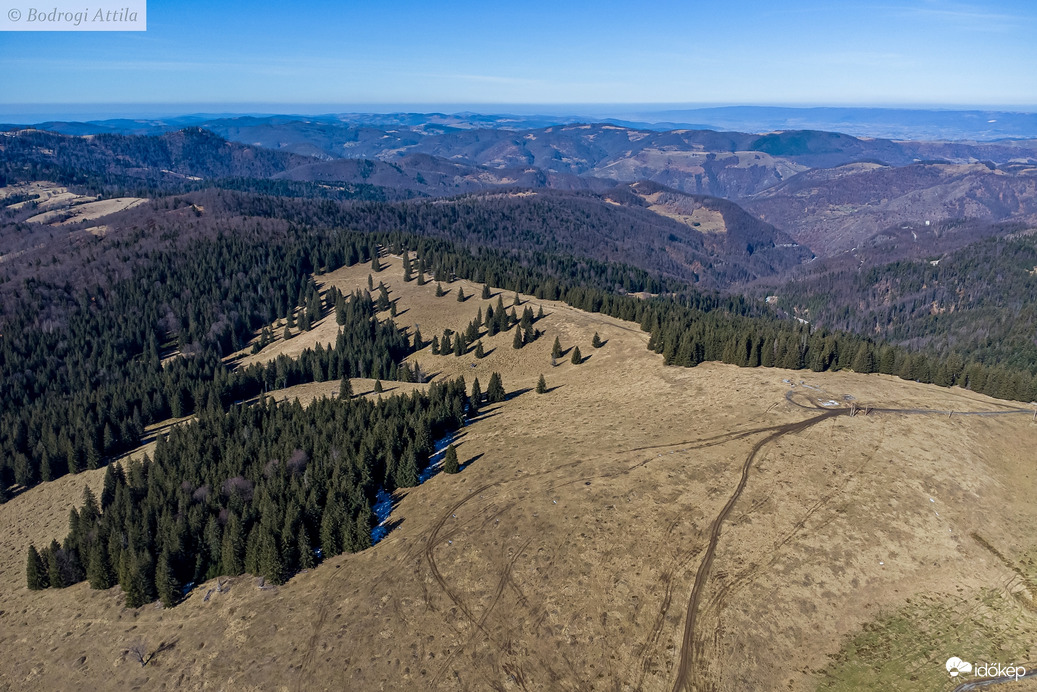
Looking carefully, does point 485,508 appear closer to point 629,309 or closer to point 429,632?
point 429,632

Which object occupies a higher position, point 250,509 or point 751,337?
point 751,337

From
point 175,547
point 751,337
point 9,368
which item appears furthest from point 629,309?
point 9,368

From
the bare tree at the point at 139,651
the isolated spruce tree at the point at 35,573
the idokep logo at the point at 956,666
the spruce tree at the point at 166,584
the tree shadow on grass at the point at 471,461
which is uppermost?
the idokep logo at the point at 956,666

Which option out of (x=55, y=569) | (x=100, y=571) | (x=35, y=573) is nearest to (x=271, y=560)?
(x=100, y=571)

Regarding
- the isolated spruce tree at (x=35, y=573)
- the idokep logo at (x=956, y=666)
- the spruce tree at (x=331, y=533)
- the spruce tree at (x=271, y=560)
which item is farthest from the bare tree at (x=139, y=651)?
the idokep logo at (x=956, y=666)

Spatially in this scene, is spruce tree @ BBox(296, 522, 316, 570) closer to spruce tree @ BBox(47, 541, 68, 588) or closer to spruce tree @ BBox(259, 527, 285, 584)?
spruce tree @ BBox(259, 527, 285, 584)

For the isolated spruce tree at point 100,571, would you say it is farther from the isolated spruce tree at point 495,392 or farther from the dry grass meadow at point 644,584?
the isolated spruce tree at point 495,392

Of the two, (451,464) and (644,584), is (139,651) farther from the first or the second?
(644,584)
